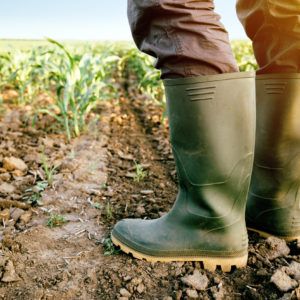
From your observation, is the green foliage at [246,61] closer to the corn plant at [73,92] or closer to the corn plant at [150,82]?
the corn plant at [150,82]

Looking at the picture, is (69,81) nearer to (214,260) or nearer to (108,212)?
(108,212)

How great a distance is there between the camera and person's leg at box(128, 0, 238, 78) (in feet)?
3.01

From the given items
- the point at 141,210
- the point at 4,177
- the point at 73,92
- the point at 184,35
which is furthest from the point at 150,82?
the point at 184,35

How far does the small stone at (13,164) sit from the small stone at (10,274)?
32.8 inches

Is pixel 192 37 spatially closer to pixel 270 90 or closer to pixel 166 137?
pixel 270 90

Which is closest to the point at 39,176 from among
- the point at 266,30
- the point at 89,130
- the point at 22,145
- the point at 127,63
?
the point at 22,145

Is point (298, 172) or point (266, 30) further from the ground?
point (266, 30)

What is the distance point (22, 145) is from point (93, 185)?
68cm

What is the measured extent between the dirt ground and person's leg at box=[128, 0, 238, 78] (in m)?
0.52

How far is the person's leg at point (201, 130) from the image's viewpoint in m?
0.94

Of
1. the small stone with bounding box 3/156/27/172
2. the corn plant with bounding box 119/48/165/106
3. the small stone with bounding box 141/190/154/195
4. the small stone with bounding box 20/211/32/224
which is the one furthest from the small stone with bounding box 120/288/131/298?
the corn plant with bounding box 119/48/165/106

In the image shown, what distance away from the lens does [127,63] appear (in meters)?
6.16

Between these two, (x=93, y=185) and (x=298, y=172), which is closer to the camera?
(x=298, y=172)

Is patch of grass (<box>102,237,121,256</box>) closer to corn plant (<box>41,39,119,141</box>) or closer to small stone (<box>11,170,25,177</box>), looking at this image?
small stone (<box>11,170,25,177</box>)
